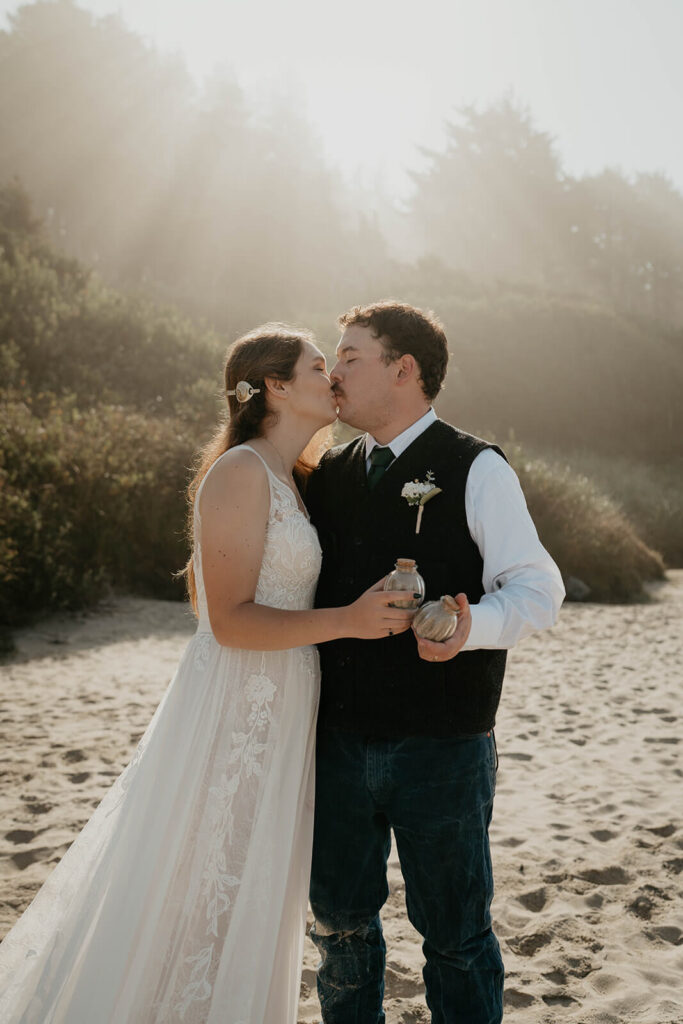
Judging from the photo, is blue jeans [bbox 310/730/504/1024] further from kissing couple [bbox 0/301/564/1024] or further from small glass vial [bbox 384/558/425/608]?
small glass vial [bbox 384/558/425/608]

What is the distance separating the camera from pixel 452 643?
2125 mm

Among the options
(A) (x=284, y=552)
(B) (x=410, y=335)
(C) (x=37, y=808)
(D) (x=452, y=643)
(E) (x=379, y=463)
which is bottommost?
(C) (x=37, y=808)

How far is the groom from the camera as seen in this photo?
238 centimetres

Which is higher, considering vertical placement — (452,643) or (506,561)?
(506,561)

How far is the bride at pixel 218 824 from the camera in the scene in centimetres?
235

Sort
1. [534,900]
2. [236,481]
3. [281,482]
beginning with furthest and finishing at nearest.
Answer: [534,900]
[281,482]
[236,481]

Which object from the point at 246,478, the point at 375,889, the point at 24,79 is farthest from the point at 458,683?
the point at 24,79

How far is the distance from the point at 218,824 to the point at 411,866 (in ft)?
1.98

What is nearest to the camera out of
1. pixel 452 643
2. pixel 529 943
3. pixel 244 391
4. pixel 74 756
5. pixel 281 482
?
pixel 452 643

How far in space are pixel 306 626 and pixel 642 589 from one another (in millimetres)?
13584

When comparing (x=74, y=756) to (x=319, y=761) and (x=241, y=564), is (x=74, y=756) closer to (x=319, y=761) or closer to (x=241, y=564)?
(x=319, y=761)

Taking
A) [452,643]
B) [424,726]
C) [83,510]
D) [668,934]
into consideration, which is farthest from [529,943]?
[83,510]

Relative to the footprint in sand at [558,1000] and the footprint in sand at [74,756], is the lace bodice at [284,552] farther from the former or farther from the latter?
the footprint in sand at [74,756]

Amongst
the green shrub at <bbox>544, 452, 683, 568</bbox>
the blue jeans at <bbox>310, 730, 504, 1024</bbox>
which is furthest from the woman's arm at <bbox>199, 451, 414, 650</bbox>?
the green shrub at <bbox>544, 452, 683, 568</bbox>
